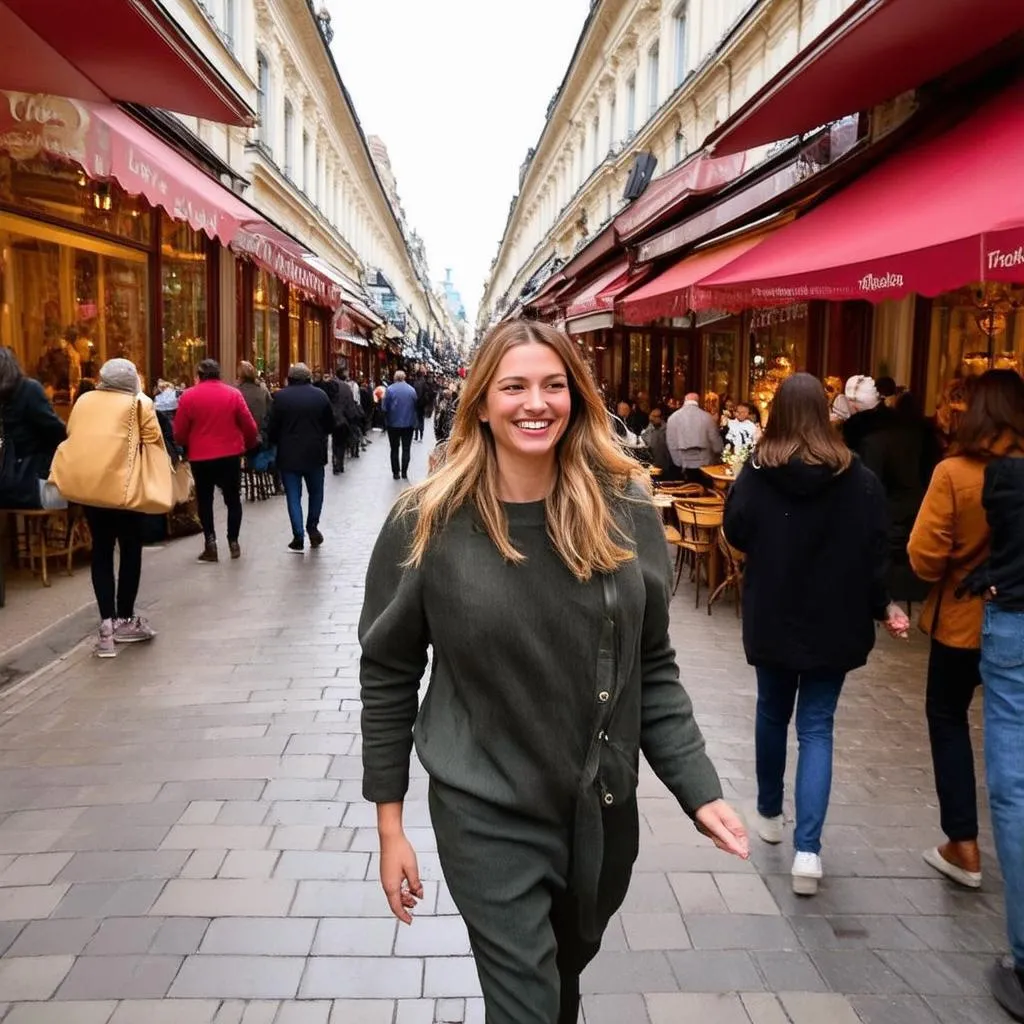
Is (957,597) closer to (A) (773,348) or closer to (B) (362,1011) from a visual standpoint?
(B) (362,1011)

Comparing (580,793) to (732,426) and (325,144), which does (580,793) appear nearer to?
(732,426)

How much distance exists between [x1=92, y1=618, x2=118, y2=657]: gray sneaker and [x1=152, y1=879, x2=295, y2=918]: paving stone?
3152 mm

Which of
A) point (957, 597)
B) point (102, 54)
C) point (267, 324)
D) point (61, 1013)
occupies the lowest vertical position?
point (61, 1013)

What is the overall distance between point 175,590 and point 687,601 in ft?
14.4

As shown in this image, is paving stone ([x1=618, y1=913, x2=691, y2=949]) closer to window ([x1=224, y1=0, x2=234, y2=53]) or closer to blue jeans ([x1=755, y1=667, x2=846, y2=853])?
blue jeans ([x1=755, y1=667, x2=846, y2=853])

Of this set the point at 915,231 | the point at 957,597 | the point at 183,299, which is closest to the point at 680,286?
the point at 915,231

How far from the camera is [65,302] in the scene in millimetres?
10734

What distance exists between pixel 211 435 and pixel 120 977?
269 inches

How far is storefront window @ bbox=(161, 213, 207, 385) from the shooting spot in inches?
529

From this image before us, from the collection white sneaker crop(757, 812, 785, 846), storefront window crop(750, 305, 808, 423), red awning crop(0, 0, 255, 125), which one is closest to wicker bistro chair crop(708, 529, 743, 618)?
white sneaker crop(757, 812, 785, 846)

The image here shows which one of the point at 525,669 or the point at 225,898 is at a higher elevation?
the point at 525,669

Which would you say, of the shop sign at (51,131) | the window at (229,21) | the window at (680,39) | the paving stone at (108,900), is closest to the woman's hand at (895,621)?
the paving stone at (108,900)

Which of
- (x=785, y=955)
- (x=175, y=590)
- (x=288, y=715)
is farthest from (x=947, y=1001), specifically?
(x=175, y=590)

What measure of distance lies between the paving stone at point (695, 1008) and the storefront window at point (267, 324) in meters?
16.7
